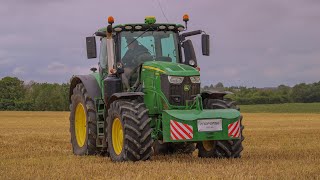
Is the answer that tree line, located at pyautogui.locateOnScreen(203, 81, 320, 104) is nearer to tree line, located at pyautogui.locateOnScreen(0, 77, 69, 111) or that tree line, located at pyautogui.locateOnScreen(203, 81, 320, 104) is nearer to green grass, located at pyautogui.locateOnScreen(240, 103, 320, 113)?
green grass, located at pyautogui.locateOnScreen(240, 103, 320, 113)

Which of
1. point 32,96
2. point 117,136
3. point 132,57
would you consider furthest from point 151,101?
point 32,96

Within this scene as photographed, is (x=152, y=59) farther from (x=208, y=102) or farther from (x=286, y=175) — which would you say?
(x=286, y=175)

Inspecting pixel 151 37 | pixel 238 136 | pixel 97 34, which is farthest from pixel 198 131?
pixel 97 34

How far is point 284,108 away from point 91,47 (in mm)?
64745

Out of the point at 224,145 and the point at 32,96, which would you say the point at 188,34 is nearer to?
the point at 224,145

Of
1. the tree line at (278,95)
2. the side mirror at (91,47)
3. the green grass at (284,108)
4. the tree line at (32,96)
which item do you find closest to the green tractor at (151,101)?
the side mirror at (91,47)

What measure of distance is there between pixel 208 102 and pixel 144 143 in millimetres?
1968

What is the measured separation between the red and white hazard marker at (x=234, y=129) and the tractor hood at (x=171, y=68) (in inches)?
53.9

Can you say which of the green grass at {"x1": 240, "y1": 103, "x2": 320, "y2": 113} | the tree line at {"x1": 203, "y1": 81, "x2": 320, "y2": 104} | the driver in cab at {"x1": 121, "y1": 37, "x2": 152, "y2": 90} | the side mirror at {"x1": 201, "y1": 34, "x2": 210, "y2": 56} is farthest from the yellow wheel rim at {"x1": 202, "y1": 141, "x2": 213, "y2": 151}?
the tree line at {"x1": 203, "y1": 81, "x2": 320, "y2": 104}

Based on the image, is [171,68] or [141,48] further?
[141,48]

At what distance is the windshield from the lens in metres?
13.1

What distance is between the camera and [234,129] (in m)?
11.7

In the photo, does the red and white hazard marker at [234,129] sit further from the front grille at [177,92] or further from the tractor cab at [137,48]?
the tractor cab at [137,48]

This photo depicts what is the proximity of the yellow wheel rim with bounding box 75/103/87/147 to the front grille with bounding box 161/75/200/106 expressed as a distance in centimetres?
351
